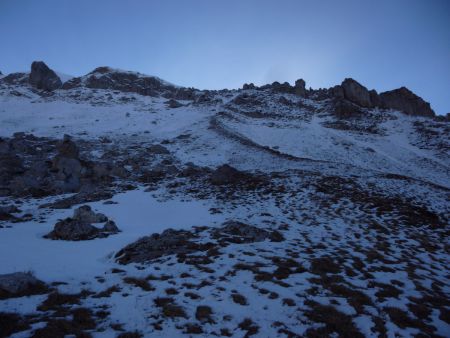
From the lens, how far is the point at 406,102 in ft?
215

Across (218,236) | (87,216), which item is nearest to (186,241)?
(218,236)

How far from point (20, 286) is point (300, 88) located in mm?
75238

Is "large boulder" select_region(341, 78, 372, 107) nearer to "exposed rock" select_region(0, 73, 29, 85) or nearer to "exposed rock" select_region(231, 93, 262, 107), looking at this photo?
"exposed rock" select_region(231, 93, 262, 107)

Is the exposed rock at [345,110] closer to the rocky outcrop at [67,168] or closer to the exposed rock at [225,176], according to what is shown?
the exposed rock at [225,176]

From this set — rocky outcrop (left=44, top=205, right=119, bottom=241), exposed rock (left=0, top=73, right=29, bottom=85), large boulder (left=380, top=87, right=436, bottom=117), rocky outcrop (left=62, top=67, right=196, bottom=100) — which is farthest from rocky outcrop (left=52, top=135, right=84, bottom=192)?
large boulder (left=380, top=87, right=436, bottom=117)

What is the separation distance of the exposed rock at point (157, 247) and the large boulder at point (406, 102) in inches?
2618

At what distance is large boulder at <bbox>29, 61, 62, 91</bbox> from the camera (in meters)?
68.8

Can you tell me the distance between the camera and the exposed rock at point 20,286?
733cm

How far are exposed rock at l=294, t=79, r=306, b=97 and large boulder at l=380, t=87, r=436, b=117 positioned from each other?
17.5m

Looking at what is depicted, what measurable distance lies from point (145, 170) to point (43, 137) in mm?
17108

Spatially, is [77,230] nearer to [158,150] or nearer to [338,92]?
[158,150]

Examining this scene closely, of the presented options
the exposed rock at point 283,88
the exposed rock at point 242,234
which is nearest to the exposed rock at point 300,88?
the exposed rock at point 283,88

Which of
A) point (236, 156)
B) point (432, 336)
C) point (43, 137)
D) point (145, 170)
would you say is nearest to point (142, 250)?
point (432, 336)

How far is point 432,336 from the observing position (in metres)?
6.67
